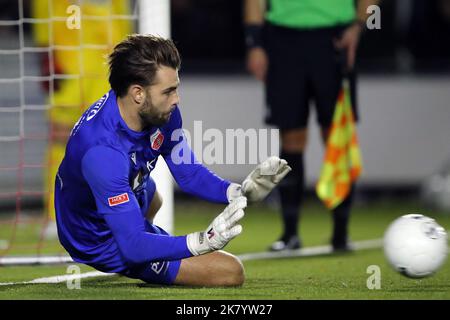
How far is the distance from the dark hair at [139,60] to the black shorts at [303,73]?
192 cm

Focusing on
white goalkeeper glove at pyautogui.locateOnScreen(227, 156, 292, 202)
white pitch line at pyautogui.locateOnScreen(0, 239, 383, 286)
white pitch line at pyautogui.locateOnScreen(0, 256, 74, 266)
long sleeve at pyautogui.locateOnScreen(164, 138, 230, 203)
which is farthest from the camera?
white pitch line at pyautogui.locateOnScreen(0, 256, 74, 266)

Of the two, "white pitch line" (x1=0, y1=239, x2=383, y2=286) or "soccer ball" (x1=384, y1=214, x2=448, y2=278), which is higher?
"soccer ball" (x1=384, y1=214, x2=448, y2=278)

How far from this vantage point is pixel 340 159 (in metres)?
6.75

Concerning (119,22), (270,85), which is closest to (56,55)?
(119,22)

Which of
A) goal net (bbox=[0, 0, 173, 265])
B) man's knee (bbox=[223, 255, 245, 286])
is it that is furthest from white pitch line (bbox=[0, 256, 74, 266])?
man's knee (bbox=[223, 255, 245, 286])

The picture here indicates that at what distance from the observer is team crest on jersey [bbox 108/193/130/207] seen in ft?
14.8

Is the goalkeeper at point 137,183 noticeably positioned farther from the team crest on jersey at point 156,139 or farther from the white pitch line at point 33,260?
the white pitch line at point 33,260

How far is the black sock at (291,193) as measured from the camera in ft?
21.6

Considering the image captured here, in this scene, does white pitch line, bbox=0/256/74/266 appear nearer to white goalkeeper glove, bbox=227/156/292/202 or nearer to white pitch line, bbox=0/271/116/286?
white pitch line, bbox=0/271/116/286

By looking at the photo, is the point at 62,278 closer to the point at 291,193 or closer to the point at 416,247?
the point at 416,247

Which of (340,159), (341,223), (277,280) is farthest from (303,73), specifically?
(277,280)

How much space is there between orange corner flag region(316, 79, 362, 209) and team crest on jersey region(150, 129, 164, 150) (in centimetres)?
188

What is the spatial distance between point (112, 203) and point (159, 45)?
69 cm

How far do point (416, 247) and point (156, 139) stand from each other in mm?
1214
